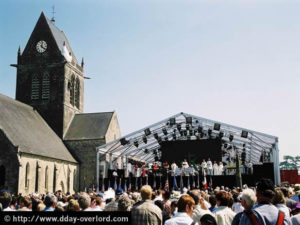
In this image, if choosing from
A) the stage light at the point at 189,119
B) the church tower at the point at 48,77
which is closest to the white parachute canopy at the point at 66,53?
the church tower at the point at 48,77

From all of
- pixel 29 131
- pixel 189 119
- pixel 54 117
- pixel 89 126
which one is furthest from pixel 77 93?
pixel 189 119

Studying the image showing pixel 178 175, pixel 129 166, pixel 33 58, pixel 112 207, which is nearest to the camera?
pixel 112 207

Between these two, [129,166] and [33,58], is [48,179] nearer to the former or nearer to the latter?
[129,166]

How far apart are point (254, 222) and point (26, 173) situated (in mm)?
30924

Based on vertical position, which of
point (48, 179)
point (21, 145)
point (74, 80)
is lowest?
point (48, 179)

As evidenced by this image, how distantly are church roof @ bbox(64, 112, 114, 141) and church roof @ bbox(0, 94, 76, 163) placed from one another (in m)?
2.57

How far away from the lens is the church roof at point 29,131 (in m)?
32.6

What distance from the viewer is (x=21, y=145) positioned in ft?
104

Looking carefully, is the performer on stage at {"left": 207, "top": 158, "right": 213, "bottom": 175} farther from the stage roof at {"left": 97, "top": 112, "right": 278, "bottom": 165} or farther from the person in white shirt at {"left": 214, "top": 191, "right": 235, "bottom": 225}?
the person in white shirt at {"left": 214, "top": 191, "right": 235, "bottom": 225}

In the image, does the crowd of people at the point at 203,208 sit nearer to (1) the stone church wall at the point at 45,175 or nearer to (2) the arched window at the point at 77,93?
(1) the stone church wall at the point at 45,175

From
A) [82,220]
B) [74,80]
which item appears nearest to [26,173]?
[74,80]

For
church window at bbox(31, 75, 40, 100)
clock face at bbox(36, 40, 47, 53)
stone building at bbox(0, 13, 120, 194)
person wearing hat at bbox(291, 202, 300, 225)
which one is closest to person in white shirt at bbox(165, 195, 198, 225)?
person wearing hat at bbox(291, 202, 300, 225)

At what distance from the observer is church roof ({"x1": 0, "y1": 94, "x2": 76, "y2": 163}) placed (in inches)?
1283

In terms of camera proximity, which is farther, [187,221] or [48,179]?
[48,179]
